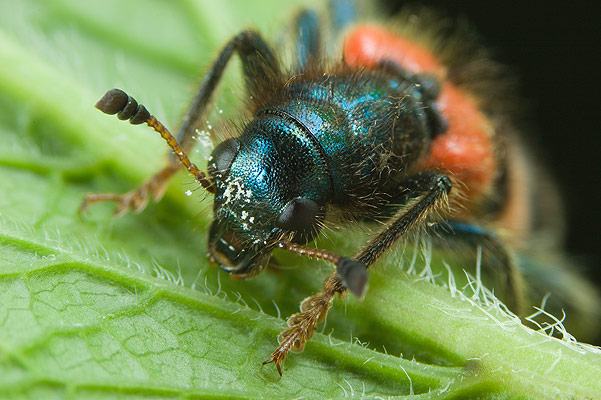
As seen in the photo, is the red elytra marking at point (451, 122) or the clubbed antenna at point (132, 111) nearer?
the clubbed antenna at point (132, 111)

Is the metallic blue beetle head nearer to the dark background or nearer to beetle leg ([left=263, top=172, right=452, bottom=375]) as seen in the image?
beetle leg ([left=263, top=172, right=452, bottom=375])

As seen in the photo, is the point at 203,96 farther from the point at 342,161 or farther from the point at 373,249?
the point at 373,249

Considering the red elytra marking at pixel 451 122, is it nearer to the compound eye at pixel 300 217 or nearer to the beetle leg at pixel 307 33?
the beetle leg at pixel 307 33

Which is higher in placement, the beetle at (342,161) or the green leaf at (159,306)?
the beetle at (342,161)

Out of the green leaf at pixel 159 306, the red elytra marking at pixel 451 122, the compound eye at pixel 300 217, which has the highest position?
the red elytra marking at pixel 451 122

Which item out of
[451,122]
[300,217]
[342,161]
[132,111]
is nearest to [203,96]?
[132,111]

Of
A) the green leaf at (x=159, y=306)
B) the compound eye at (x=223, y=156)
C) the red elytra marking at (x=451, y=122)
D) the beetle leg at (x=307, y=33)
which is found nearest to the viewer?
the green leaf at (x=159, y=306)

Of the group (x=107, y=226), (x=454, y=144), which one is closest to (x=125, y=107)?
(x=107, y=226)

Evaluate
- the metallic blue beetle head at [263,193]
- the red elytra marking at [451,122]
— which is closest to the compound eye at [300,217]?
the metallic blue beetle head at [263,193]
